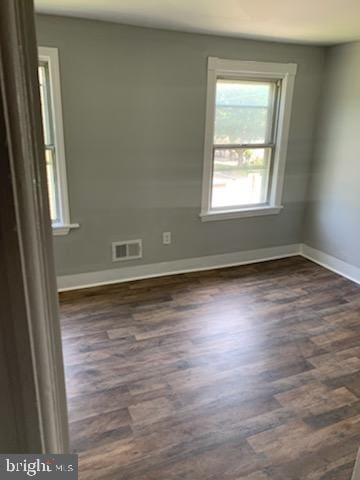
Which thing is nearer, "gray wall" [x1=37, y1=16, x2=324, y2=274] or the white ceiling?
the white ceiling

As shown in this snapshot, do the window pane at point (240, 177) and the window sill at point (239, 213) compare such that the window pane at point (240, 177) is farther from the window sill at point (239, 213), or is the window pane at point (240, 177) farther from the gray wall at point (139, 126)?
the gray wall at point (139, 126)

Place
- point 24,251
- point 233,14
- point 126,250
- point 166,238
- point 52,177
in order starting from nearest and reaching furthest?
point 24,251, point 233,14, point 52,177, point 126,250, point 166,238

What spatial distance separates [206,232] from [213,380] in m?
1.88

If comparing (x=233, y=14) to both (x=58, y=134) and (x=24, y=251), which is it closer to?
(x=58, y=134)

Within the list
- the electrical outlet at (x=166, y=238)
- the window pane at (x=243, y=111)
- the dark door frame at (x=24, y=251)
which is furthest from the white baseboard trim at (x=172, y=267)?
the dark door frame at (x=24, y=251)

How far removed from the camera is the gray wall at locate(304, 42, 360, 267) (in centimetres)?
362

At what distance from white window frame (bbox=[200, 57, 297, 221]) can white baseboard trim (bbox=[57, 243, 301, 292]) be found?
48 centimetres

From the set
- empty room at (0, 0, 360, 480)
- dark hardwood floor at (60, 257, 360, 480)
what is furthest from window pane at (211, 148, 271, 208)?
dark hardwood floor at (60, 257, 360, 480)

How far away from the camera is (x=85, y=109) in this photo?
3.10m

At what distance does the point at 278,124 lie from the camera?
3.90 metres

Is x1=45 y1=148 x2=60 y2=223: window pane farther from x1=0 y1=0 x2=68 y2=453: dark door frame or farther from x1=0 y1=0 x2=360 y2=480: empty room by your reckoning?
x1=0 y1=0 x2=68 y2=453: dark door frame

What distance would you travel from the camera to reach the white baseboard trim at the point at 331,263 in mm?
3825

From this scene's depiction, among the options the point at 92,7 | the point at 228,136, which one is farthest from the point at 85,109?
the point at 228,136

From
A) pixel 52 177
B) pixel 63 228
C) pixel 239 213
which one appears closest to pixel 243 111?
pixel 239 213
